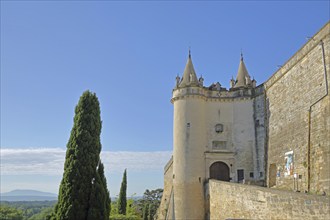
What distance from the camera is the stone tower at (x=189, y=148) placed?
28.0 metres

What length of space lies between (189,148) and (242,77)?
963 centimetres

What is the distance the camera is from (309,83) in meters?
20.9

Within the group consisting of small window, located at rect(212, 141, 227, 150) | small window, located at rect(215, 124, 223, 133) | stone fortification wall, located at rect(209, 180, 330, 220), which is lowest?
stone fortification wall, located at rect(209, 180, 330, 220)

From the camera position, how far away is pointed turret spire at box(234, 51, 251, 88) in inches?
1272

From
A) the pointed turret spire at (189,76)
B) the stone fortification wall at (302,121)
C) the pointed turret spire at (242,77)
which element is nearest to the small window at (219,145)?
the stone fortification wall at (302,121)

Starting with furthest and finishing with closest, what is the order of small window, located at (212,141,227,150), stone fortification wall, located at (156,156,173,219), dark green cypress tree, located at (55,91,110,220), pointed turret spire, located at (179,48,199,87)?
stone fortification wall, located at (156,156,173,219), pointed turret spire, located at (179,48,199,87), small window, located at (212,141,227,150), dark green cypress tree, located at (55,91,110,220)

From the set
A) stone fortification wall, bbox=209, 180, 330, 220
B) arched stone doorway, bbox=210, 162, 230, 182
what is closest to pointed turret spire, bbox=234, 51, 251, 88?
arched stone doorway, bbox=210, 162, 230, 182

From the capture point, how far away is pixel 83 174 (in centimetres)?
1702

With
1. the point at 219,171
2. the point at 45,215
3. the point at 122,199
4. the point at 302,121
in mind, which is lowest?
the point at 122,199

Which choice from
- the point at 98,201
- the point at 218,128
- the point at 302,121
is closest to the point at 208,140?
the point at 218,128

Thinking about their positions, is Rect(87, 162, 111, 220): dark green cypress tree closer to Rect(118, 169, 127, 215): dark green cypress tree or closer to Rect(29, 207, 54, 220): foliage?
Rect(29, 207, 54, 220): foliage

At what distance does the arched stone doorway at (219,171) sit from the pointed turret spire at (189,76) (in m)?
7.74

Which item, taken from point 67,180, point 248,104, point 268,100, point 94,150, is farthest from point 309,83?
point 67,180

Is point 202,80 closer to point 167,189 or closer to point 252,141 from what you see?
point 252,141
